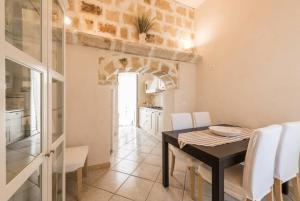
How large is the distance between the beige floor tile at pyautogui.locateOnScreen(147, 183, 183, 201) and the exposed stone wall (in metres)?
2.57

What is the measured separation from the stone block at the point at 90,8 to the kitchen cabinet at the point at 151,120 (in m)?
2.67

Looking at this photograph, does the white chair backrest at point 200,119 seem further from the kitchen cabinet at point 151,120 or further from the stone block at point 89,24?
the stone block at point 89,24

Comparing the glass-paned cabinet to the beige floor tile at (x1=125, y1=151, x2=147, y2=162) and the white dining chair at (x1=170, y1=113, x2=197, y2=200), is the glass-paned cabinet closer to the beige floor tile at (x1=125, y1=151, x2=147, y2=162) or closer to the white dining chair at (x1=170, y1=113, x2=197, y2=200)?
the white dining chair at (x1=170, y1=113, x2=197, y2=200)

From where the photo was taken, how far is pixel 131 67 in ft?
9.20

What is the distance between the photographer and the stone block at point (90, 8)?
2502mm

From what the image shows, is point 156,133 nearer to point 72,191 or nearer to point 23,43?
point 72,191

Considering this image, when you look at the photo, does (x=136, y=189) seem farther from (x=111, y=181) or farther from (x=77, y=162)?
(x=77, y=162)

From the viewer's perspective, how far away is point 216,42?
10.0 feet

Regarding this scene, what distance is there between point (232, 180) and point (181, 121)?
44.2 inches

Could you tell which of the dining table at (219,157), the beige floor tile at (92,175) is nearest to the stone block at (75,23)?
the beige floor tile at (92,175)

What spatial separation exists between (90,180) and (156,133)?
2417 millimetres

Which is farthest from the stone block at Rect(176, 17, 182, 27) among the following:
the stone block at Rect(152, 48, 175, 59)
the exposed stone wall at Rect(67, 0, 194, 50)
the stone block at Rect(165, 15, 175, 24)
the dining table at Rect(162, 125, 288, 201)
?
the dining table at Rect(162, 125, 288, 201)

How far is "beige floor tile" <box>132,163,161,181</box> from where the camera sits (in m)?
2.31

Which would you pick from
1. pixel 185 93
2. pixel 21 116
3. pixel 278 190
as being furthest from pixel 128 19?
pixel 278 190
